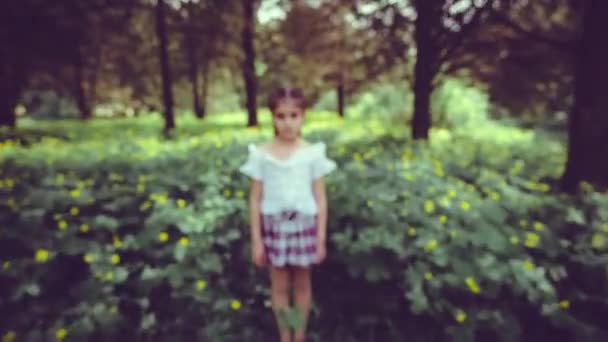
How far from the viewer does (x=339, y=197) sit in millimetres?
4258

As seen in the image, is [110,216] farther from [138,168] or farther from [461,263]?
[461,263]

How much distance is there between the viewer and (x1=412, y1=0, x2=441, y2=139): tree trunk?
26.1 ft

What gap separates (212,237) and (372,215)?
134 centimetres

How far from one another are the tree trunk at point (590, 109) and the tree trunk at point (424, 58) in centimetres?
307

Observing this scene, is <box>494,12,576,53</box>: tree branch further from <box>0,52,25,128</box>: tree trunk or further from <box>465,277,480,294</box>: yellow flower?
<box>0,52,25,128</box>: tree trunk

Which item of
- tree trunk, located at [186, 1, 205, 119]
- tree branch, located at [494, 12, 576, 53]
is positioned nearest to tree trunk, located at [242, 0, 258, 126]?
tree trunk, located at [186, 1, 205, 119]

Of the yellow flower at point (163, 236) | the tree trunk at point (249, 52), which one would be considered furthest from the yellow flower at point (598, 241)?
the tree trunk at point (249, 52)

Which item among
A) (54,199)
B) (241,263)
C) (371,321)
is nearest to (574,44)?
(371,321)

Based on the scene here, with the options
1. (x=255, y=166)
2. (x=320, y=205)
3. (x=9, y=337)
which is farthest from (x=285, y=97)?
(x=9, y=337)

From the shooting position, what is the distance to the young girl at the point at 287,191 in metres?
2.93

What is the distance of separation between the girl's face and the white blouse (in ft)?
0.42

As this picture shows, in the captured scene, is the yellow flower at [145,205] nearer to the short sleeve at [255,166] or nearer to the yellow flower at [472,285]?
the short sleeve at [255,166]

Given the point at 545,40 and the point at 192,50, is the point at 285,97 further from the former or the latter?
the point at 192,50

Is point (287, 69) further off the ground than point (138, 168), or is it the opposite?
point (287, 69)
